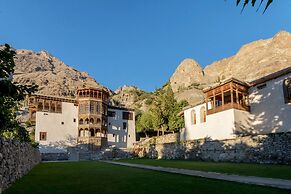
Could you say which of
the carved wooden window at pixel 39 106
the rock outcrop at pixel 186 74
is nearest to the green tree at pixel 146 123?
the carved wooden window at pixel 39 106

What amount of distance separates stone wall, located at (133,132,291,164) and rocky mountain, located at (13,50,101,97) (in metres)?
36.6

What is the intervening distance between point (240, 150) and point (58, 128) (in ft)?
112

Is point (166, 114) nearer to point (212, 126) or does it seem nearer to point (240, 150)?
point (212, 126)

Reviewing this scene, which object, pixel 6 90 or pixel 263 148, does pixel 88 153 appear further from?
pixel 6 90

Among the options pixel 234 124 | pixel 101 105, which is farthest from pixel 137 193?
pixel 101 105

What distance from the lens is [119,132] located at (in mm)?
53125

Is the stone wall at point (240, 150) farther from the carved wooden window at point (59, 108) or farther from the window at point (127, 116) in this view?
the carved wooden window at point (59, 108)

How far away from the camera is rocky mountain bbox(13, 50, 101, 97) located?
7912 cm

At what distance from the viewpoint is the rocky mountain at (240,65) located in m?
92.0

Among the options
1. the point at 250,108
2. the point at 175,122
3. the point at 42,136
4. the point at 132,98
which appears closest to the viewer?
the point at 250,108

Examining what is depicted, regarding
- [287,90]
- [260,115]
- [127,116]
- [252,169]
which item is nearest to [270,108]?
[260,115]

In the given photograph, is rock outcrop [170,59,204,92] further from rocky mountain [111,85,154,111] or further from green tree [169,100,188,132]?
green tree [169,100,188,132]

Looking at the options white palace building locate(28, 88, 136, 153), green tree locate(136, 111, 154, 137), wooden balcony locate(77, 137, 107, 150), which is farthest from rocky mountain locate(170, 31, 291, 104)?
wooden balcony locate(77, 137, 107, 150)

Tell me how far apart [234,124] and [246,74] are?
2880 inches
